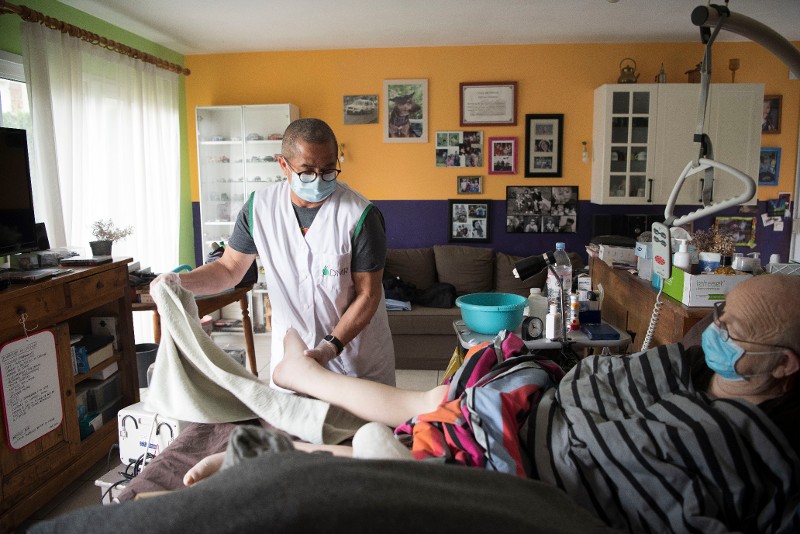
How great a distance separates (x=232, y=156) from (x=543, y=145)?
2.61 meters

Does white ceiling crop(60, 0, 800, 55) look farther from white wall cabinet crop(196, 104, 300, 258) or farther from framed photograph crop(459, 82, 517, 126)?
white wall cabinet crop(196, 104, 300, 258)

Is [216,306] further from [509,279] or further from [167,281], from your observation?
[509,279]

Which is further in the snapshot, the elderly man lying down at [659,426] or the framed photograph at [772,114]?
the framed photograph at [772,114]

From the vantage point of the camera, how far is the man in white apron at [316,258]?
187 cm

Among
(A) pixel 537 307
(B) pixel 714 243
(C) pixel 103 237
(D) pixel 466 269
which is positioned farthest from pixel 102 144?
(B) pixel 714 243

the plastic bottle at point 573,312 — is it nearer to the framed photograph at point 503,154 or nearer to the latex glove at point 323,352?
the latex glove at point 323,352

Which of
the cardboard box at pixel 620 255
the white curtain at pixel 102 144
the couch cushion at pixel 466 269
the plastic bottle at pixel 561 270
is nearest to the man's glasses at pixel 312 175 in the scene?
the plastic bottle at pixel 561 270

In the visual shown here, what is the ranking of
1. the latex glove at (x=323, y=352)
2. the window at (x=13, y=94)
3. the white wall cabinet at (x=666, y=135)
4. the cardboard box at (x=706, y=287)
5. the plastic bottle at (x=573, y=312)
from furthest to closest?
the white wall cabinet at (x=666, y=135) → the window at (x=13, y=94) → the plastic bottle at (x=573, y=312) → the cardboard box at (x=706, y=287) → the latex glove at (x=323, y=352)

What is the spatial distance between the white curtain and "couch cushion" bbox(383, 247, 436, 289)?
1738mm

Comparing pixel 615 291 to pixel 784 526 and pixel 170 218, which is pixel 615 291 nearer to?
pixel 784 526

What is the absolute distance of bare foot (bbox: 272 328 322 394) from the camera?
1.63m

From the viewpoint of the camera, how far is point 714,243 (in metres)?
2.27

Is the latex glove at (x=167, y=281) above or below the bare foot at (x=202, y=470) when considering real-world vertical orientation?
above

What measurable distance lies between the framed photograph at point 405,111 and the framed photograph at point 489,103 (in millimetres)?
330
